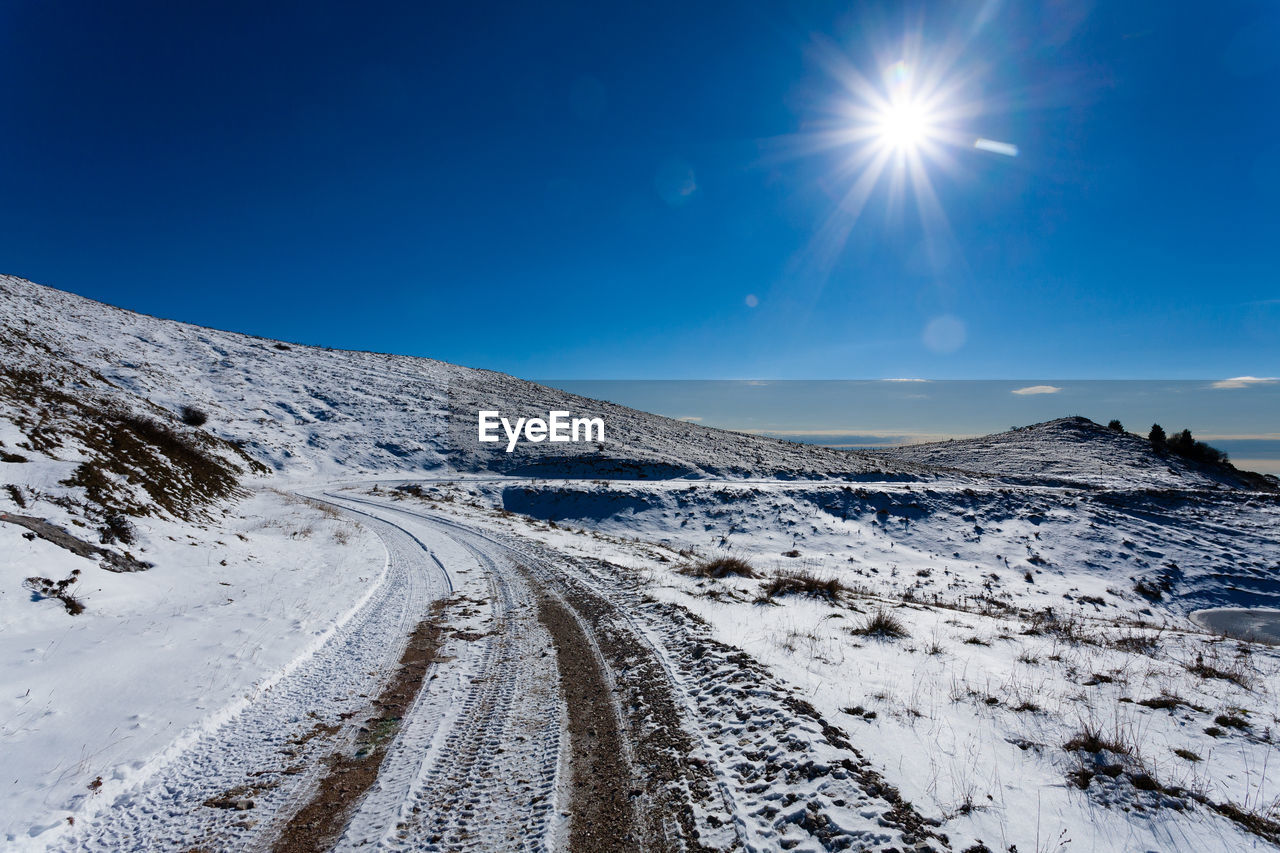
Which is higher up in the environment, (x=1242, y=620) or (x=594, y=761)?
(x=594, y=761)

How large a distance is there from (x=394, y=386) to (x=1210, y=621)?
60723mm

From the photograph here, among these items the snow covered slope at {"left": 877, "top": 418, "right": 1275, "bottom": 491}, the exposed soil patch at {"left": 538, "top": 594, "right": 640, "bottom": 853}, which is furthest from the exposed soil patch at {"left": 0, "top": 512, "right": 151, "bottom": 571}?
the snow covered slope at {"left": 877, "top": 418, "right": 1275, "bottom": 491}

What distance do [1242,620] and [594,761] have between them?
25.2m

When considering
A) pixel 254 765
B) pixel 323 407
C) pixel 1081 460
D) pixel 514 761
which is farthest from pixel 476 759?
pixel 1081 460

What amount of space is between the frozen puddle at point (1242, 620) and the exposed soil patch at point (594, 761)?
823 inches

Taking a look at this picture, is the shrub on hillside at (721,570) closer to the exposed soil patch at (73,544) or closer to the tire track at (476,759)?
the tire track at (476,759)

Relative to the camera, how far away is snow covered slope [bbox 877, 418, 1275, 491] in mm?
45906

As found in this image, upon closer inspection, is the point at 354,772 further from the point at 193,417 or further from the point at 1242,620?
the point at 193,417

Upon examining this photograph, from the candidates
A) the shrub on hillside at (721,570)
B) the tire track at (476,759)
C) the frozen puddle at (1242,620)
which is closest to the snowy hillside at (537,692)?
the tire track at (476,759)

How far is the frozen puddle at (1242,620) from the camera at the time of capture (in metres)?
16.1

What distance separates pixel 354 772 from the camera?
14.6 ft

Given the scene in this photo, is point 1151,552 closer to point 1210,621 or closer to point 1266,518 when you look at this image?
point 1210,621

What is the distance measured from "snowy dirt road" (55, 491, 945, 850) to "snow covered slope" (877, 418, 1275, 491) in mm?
48551

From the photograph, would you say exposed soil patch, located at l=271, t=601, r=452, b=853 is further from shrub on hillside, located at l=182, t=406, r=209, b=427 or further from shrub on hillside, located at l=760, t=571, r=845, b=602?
shrub on hillside, located at l=182, t=406, r=209, b=427
